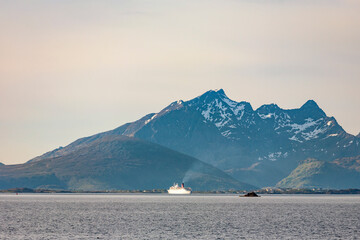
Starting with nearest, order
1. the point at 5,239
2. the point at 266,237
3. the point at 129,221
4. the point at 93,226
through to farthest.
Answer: the point at 5,239
the point at 266,237
the point at 93,226
the point at 129,221

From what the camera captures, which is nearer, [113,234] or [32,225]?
[113,234]

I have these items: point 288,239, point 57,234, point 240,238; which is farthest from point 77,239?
point 288,239

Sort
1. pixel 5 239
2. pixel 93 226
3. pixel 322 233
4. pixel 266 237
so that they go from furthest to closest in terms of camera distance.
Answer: pixel 93 226, pixel 322 233, pixel 266 237, pixel 5 239

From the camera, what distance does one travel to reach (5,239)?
122m

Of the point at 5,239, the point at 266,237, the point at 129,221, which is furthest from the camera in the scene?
the point at 129,221

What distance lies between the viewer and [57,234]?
134m

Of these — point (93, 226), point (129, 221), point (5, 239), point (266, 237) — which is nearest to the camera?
point (5, 239)

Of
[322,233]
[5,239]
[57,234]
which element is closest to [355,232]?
[322,233]

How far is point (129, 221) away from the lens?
177m

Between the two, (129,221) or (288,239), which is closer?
(288,239)

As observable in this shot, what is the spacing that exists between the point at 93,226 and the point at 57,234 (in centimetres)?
2462

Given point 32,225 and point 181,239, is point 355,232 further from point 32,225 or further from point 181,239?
point 32,225

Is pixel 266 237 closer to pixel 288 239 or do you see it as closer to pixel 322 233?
pixel 288 239

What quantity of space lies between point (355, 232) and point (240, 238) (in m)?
31.4
